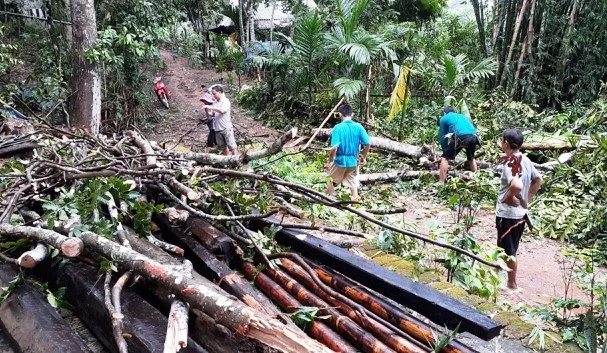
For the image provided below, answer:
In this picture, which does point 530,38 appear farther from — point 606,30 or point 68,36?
point 68,36

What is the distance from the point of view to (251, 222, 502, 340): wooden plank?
6.45ft

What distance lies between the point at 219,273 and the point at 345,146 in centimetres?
426

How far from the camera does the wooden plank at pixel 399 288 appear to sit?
77.4 inches

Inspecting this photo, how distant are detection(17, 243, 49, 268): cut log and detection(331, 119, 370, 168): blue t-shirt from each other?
4288 millimetres

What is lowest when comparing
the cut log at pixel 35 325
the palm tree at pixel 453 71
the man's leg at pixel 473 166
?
the man's leg at pixel 473 166

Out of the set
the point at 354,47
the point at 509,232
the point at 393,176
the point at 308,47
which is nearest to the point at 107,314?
the point at 509,232

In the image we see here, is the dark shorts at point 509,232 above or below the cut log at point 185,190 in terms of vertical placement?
below

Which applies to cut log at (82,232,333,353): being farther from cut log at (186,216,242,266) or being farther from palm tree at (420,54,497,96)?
palm tree at (420,54,497,96)

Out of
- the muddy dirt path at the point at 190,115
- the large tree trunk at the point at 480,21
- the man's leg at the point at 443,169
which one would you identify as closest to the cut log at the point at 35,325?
the muddy dirt path at the point at 190,115

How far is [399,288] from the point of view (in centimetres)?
229

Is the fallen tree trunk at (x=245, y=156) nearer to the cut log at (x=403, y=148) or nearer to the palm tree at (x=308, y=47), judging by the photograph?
the cut log at (x=403, y=148)

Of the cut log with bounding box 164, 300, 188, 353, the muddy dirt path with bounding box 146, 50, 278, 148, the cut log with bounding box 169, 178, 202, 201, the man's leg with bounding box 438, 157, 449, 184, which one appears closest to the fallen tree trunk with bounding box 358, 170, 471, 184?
the man's leg with bounding box 438, 157, 449, 184

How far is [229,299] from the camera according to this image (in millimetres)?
1852

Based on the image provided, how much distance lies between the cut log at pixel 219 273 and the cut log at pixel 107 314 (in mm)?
345
